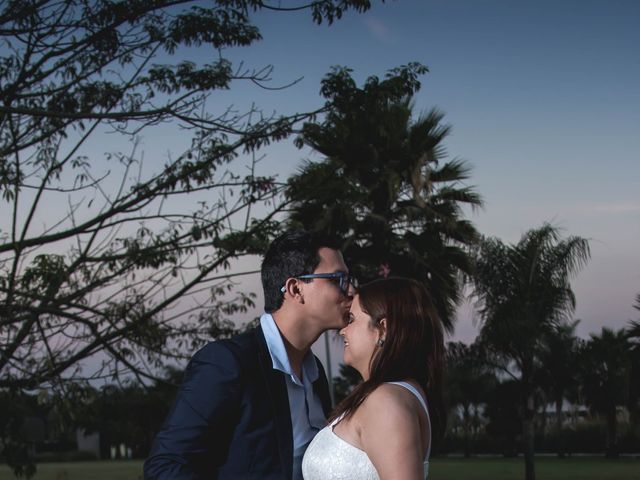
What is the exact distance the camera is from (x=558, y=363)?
4250cm

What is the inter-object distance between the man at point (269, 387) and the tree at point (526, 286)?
24160 mm

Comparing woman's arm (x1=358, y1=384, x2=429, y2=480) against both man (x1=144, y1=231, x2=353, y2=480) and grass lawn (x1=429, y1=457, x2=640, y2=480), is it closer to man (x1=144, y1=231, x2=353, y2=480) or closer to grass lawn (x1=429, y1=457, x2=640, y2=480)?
man (x1=144, y1=231, x2=353, y2=480)

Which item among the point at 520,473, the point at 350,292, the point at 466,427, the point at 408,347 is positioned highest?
the point at 350,292

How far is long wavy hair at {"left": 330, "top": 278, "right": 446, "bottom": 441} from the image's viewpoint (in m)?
3.21

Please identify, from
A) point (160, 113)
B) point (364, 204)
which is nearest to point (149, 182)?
point (160, 113)

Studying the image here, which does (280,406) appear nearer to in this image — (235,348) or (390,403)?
(235,348)

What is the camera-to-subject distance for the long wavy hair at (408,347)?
10.5ft

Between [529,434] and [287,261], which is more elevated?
[287,261]

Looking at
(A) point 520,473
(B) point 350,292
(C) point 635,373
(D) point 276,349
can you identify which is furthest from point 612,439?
(D) point 276,349

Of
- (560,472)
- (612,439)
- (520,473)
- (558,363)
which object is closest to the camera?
(560,472)

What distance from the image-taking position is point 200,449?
322 cm

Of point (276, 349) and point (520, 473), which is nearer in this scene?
point (276, 349)

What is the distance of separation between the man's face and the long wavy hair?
368 mm

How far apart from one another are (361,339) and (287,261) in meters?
0.55
